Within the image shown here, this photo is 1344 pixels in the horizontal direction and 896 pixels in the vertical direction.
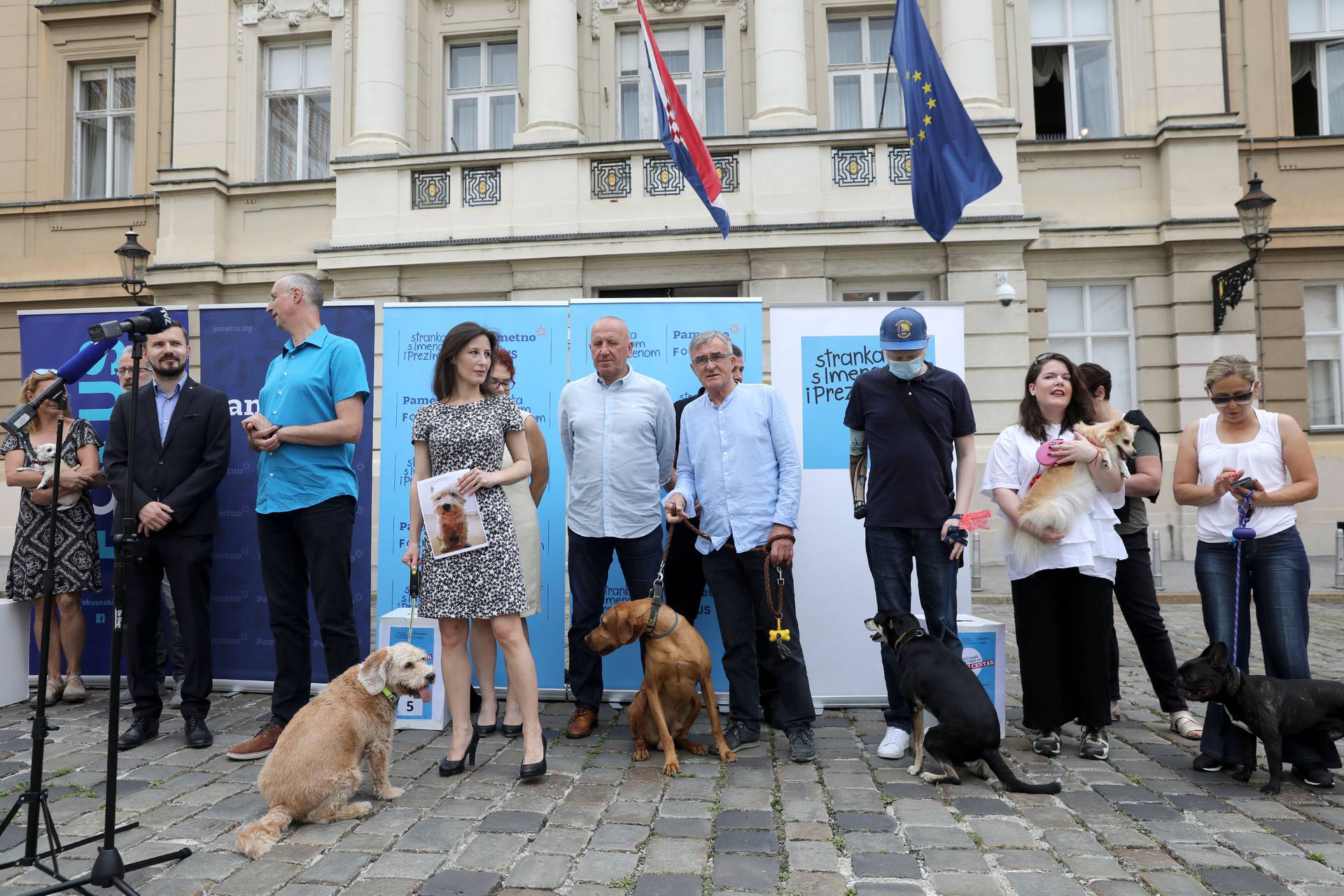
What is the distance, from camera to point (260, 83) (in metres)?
15.6

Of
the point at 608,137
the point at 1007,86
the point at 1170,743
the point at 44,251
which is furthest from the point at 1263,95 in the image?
the point at 44,251

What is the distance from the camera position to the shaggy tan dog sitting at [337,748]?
139 inches

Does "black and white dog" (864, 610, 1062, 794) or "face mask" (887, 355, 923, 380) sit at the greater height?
"face mask" (887, 355, 923, 380)

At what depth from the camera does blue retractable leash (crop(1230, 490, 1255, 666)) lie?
4.34 metres

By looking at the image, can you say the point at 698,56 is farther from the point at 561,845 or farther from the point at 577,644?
the point at 561,845

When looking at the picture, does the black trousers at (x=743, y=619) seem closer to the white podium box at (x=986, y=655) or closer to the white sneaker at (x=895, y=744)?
the white sneaker at (x=895, y=744)

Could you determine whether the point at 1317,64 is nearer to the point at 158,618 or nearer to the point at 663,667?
the point at 663,667

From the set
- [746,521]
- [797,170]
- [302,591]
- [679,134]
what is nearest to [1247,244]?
[797,170]

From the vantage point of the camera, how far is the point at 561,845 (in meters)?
Result: 3.37

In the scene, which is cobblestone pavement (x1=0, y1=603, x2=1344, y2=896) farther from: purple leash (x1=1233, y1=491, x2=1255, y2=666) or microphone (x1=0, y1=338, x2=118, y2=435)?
microphone (x1=0, y1=338, x2=118, y2=435)

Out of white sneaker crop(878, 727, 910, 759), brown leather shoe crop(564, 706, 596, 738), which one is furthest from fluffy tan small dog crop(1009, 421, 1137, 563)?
brown leather shoe crop(564, 706, 596, 738)

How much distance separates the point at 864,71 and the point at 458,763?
44.7 feet

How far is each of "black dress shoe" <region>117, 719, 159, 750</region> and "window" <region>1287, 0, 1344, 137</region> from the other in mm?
17135

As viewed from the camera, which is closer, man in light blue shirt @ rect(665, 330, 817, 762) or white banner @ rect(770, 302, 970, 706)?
man in light blue shirt @ rect(665, 330, 817, 762)
